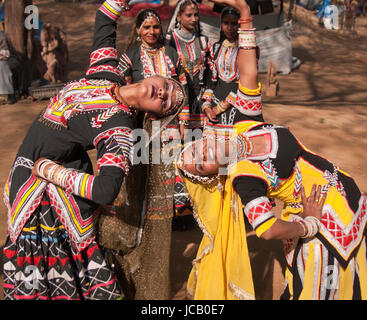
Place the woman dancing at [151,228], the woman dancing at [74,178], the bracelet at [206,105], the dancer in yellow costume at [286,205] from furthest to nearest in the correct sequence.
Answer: the bracelet at [206,105] < the woman dancing at [151,228] < the dancer in yellow costume at [286,205] < the woman dancing at [74,178]

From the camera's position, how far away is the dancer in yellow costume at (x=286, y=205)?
2.28 metres

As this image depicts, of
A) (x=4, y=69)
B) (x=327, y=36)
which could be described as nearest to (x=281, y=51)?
(x=327, y=36)

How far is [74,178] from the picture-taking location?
6.68 feet

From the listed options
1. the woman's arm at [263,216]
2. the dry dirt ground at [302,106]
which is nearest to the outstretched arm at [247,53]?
the woman's arm at [263,216]

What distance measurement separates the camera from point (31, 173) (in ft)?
7.39

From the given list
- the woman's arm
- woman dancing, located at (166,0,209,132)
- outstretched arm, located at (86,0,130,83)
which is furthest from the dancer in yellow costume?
woman dancing, located at (166,0,209,132)

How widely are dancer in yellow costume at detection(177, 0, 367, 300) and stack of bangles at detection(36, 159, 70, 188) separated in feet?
2.22

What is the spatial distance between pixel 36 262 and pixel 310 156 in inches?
64.7

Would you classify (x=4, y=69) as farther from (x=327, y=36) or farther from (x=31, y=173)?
(x=327, y=36)

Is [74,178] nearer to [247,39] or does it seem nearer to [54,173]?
[54,173]

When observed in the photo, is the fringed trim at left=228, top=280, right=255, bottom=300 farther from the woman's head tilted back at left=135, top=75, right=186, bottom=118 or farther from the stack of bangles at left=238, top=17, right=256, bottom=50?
the stack of bangles at left=238, top=17, right=256, bottom=50

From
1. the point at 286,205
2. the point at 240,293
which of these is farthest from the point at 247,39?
the point at 240,293

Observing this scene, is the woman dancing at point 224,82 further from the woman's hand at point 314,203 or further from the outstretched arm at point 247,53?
the woman's hand at point 314,203

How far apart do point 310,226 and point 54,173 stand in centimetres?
138
